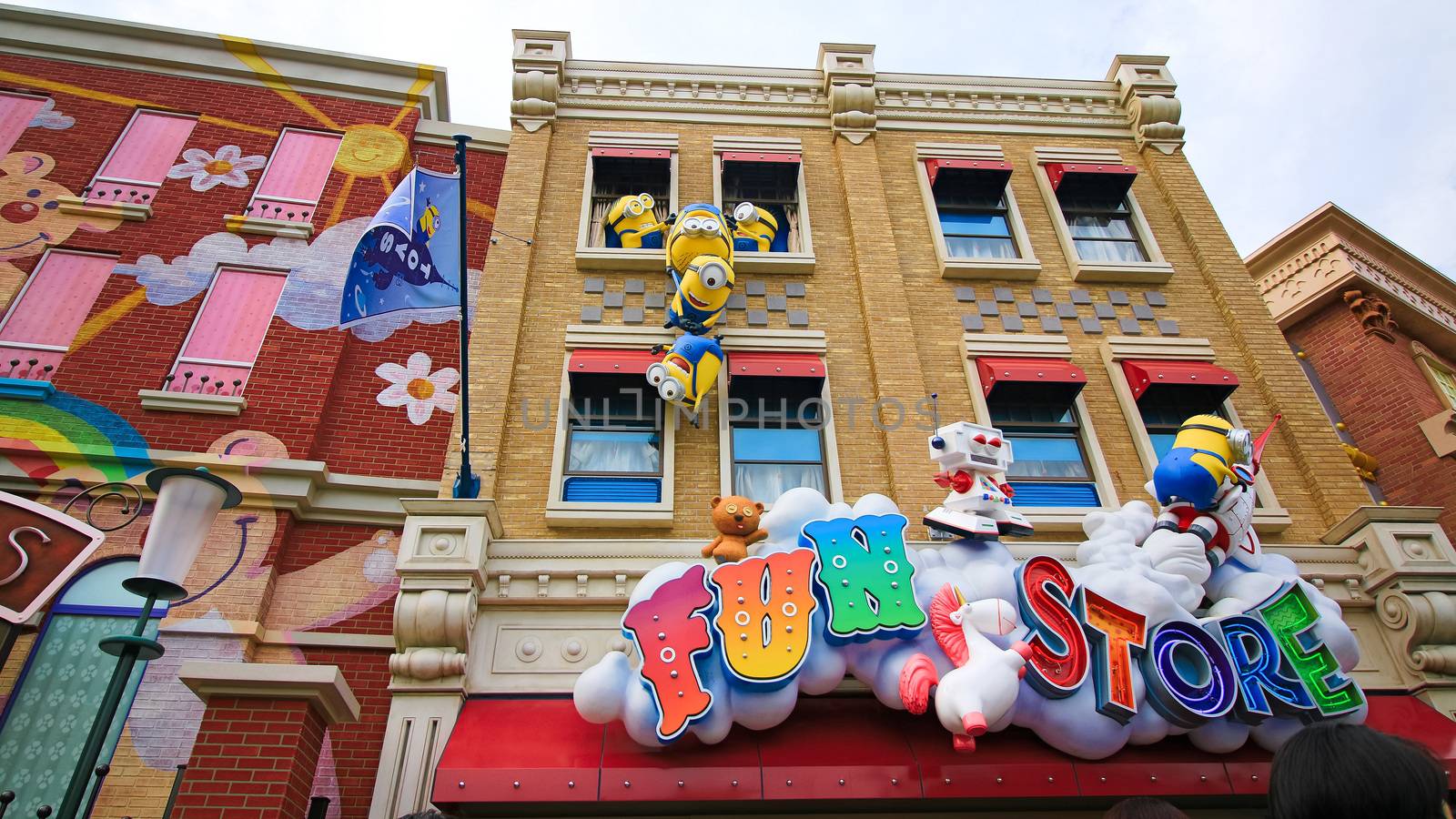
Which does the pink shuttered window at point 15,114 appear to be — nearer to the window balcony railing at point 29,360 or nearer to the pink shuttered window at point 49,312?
the pink shuttered window at point 49,312

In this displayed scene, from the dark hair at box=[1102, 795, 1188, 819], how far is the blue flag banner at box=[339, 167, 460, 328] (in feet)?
23.4

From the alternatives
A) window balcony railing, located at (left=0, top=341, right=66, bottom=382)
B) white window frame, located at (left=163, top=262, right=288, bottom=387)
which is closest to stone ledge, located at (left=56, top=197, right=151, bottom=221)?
white window frame, located at (left=163, top=262, right=288, bottom=387)

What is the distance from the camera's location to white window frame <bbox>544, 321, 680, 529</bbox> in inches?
324

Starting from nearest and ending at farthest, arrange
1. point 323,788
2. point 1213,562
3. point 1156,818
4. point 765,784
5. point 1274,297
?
point 1156,818
point 765,784
point 323,788
point 1213,562
point 1274,297

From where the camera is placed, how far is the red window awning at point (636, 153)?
11297 millimetres

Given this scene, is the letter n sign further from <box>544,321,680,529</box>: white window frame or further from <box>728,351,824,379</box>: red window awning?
<box>728,351,824,379</box>: red window awning

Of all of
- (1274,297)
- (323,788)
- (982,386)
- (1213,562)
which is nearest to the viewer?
(323,788)

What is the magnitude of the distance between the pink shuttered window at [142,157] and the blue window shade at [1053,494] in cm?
1085

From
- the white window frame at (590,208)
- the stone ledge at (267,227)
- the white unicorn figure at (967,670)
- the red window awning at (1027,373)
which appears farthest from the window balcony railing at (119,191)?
the white unicorn figure at (967,670)

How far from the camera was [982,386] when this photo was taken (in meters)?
9.60

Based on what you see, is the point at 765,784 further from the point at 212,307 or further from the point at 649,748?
the point at 212,307

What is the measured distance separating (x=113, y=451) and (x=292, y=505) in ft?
5.95

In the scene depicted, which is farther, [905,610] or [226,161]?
[226,161]

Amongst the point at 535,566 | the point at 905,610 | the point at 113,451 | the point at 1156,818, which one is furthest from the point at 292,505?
the point at 1156,818
